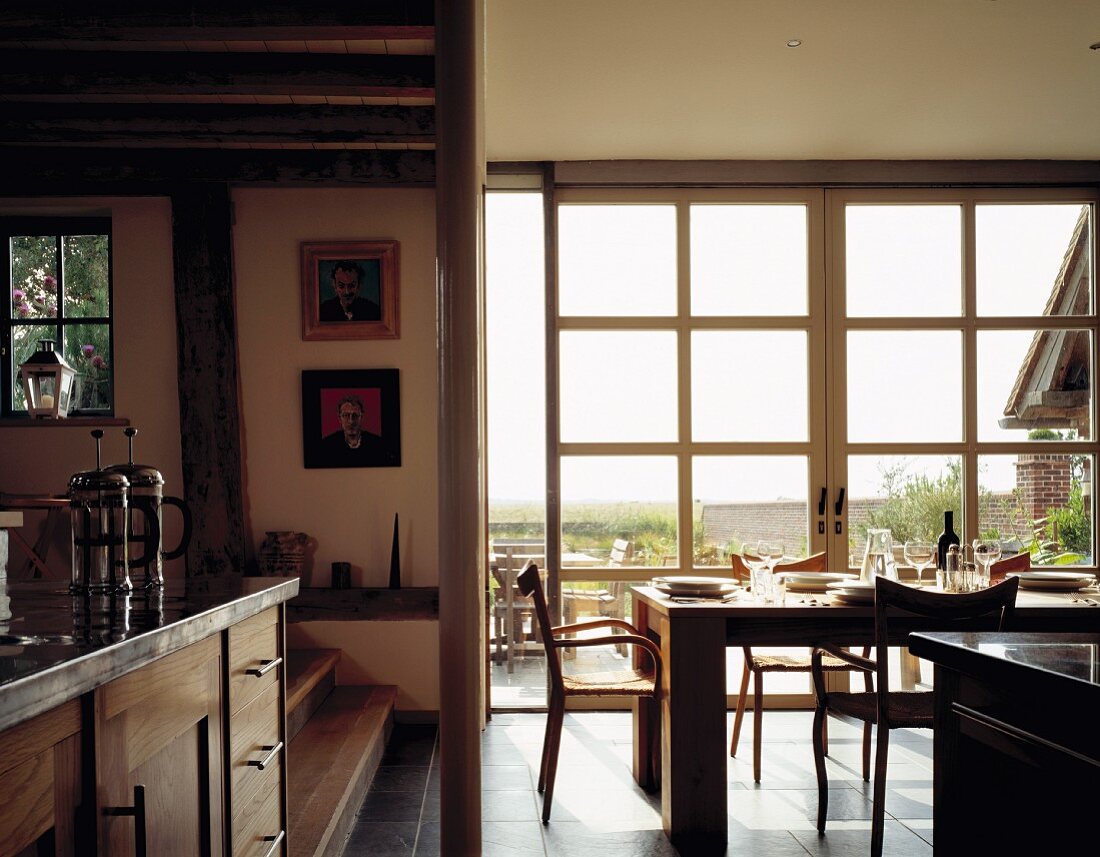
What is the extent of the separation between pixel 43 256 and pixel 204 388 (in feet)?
3.97

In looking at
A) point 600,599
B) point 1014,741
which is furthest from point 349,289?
point 1014,741

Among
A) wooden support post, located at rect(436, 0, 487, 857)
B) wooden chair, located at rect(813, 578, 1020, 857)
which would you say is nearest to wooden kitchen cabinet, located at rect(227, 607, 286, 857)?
wooden support post, located at rect(436, 0, 487, 857)

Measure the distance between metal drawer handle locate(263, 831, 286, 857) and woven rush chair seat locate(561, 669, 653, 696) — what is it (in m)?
1.32

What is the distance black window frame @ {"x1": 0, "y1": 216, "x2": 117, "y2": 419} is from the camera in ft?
14.8

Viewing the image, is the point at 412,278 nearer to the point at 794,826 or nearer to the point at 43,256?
the point at 43,256

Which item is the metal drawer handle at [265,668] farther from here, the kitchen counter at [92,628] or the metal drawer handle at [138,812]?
the metal drawer handle at [138,812]

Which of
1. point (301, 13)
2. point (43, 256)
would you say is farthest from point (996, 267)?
point (43, 256)

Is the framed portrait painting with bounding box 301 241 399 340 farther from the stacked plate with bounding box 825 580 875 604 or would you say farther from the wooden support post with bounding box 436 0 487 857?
the stacked plate with bounding box 825 580 875 604

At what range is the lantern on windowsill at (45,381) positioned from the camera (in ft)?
13.1

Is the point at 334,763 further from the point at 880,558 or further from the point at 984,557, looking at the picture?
the point at 984,557

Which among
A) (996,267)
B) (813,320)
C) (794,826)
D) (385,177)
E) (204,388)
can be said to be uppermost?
(385,177)

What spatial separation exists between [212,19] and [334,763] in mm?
2676

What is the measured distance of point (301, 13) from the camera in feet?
9.80

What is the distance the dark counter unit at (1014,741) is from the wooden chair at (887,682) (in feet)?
4.57
